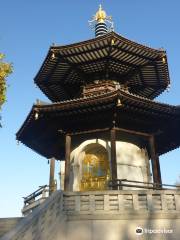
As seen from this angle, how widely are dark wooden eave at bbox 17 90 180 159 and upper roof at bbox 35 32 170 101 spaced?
2.51 m

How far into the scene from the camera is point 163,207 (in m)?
12.0

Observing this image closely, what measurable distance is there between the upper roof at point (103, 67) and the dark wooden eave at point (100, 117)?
8.24ft

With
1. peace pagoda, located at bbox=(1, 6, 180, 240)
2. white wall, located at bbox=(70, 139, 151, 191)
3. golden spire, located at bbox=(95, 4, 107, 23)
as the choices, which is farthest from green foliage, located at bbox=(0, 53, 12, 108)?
golden spire, located at bbox=(95, 4, 107, 23)

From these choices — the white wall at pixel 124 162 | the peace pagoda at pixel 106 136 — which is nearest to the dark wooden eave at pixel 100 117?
the peace pagoda at pixel 106 136

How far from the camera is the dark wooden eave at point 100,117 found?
14.5m

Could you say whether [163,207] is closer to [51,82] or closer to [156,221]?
[156,221]

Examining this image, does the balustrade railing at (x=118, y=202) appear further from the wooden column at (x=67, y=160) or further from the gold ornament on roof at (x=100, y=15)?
the gold ornament on roof at (x=100, y=15)

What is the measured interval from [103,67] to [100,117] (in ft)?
9.36

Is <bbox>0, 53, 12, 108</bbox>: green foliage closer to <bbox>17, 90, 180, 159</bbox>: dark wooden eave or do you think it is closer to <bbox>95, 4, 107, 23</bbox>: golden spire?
<bbox>17, 90, 180, 159</bbox>: dark wooden eave

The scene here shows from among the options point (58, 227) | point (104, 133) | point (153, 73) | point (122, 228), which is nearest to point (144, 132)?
point (104, 133)

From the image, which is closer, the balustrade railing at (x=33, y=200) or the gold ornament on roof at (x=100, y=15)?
the balustrade railing at (x=33, y=200)

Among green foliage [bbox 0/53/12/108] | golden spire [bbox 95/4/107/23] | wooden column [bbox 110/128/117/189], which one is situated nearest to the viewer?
green foliage [bbox 0/53/12/108]

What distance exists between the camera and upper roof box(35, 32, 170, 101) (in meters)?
15.5

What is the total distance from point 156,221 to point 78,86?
8.84m
